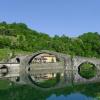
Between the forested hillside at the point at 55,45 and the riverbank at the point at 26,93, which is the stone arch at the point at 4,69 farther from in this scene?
the riverbank at the point at 26,93

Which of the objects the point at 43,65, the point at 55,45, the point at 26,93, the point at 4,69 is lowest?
the point at 26,93

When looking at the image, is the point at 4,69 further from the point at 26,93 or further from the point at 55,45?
the point at 26,93

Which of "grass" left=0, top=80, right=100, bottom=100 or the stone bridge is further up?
the stone bridge

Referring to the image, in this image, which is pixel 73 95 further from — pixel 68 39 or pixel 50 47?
pixel 68 39

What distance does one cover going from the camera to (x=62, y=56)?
238ft

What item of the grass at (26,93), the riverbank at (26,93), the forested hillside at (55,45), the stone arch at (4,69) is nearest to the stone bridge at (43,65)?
the stone arch at (4,69)

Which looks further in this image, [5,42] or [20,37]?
[20,37]

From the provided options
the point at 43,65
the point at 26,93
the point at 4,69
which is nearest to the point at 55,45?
the point at 43,65

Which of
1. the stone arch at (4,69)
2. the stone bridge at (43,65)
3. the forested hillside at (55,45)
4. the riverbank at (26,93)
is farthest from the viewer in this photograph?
the forested hillside at (55,45)

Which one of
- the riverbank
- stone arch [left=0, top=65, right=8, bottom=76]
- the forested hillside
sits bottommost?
the riverbank

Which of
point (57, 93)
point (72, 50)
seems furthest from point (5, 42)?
point (57, 93)

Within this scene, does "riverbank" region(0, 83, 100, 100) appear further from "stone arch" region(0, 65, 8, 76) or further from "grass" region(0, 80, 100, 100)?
"stone arch" region(0, 65, 8, 76)

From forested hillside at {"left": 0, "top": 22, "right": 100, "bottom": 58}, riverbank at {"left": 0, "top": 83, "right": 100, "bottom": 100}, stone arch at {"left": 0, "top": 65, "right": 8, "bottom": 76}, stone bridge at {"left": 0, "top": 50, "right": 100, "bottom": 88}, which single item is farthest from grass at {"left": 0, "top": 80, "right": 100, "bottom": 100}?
forested hillside at {"left": 0, "top": 22, "right": 100, "bottom": 58}

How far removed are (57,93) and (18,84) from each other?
9.19 meters
